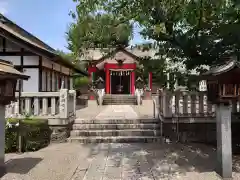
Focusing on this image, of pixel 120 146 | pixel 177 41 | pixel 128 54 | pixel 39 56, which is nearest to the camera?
pixel 177 41

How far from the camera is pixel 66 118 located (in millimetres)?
8906

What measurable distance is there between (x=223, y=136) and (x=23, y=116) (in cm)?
631

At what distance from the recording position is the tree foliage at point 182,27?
576 cm

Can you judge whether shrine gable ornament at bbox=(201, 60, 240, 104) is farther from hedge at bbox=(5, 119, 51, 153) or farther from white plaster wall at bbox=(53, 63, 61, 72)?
white plaster wall at bbox=(53, 63, 61, 72)

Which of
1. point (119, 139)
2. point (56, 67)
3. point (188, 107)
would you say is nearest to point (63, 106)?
point (119, 139)

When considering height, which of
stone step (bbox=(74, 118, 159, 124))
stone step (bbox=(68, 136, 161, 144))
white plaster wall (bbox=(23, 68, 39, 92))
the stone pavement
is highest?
white plaster wall (bbox=(23, 68, 39, 92))

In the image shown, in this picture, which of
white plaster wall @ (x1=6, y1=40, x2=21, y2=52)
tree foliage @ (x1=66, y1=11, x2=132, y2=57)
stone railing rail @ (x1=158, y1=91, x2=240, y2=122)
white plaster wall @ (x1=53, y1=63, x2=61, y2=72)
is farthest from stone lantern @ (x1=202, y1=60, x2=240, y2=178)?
white plaster wall @ (x1=53, y1=63, x2=61, y2=72)

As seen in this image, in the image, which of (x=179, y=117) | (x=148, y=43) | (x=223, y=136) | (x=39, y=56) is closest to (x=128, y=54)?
(x=39, y=56)

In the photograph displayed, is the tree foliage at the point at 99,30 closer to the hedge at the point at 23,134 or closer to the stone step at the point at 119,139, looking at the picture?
the hedge at the point at 23,134

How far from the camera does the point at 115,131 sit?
9.30 metres

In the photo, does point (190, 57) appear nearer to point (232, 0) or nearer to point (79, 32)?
point (232, 0)

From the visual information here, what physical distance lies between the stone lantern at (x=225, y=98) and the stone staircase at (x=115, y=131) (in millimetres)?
3477

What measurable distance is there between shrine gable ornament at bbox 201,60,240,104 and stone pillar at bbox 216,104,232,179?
0.89ft

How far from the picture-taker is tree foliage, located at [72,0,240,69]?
227 inches
